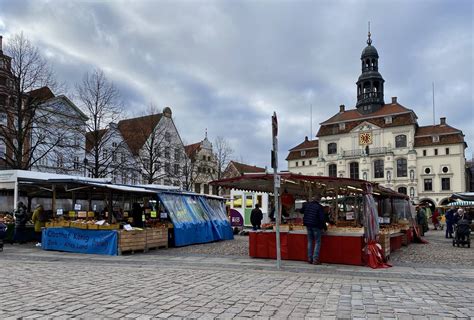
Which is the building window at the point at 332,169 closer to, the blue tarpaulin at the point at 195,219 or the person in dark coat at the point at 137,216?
the blue tarpaulin at the point at 195,219

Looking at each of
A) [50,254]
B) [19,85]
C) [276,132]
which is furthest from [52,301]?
[19,85]

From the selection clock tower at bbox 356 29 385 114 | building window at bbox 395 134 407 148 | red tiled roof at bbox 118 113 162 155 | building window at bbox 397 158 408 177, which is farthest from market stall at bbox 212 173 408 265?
clock tower at bbox 356 29 385 114

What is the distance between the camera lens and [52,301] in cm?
661

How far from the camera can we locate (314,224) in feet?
37.2

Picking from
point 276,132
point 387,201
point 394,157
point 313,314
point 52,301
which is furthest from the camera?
point 394,157

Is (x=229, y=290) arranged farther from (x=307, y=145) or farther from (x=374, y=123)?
(x=307, y=145)

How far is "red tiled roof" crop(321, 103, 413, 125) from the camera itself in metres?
66.6

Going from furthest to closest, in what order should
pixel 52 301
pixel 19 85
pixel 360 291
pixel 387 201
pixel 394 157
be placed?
pixel 394 157 → pixel 19 85 → pixel 387 201 → pixel 360 291 → pixel 52 301

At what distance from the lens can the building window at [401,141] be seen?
64.4 meters

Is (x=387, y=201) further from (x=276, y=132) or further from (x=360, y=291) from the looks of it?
(x=360, y=291)

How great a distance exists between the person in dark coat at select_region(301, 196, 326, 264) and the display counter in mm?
457

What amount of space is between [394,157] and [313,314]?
63323mm

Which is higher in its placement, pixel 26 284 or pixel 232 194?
pixel 232 194

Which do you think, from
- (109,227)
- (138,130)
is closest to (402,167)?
(138,130)
